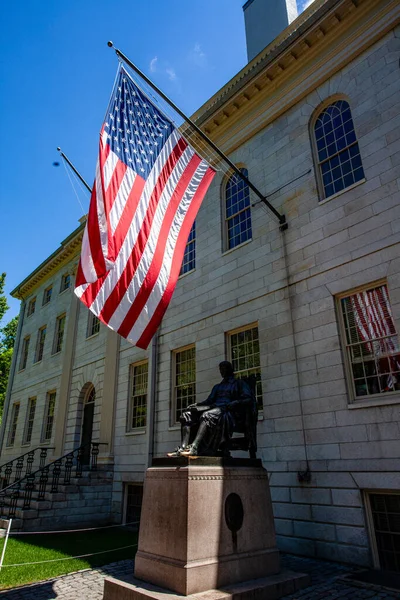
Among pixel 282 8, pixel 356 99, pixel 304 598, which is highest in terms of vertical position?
pixel 282 8

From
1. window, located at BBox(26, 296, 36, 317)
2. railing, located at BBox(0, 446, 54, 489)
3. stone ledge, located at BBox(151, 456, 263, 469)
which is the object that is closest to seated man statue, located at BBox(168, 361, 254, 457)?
stone ledge, located at BBox(151, 456, 263, 469)

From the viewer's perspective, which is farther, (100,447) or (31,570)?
(100,447)

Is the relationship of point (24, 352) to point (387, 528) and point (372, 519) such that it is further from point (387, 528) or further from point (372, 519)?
point (387, 528)

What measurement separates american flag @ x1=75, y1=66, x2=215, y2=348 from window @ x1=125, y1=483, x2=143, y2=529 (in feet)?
24.4

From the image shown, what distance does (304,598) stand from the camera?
5398 mm

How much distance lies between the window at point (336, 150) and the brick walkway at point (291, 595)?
24.3 feet

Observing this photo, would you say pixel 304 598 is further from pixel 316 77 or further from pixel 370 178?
pixel 316 77

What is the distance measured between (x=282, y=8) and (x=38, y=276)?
1828 cm

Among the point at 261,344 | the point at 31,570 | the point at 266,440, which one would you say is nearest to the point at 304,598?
the point at 266,440

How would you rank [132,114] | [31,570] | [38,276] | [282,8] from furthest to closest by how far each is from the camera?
[38,276]
[282,8]
[132,114]
[31,570]

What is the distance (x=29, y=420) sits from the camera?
70.5 ft

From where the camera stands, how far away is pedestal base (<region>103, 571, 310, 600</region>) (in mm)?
4863

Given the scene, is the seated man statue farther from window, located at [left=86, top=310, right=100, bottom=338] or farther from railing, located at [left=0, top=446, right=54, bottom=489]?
railing, located at [left=0, top=446, right=54, bottom=489]

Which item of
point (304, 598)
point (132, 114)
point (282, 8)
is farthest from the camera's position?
point (282, 8)
